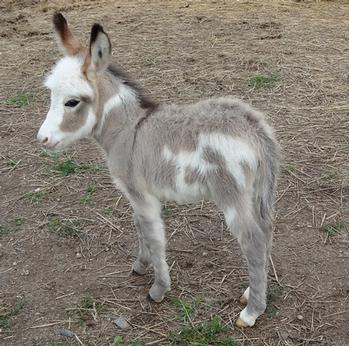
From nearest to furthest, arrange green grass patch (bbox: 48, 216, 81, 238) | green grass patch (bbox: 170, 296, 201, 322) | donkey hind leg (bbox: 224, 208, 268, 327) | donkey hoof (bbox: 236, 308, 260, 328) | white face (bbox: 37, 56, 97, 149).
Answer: donkey hind leg (bbox: 224, 208, 268, 327), white face (bbox: 37, 56, 97, 149), donkey hoof (bbox: 236, 308, 260, 328), green grass patch (bbox: 170, 296, 201, 322), green grass patch (bbox: 48, 216, 81, 238)

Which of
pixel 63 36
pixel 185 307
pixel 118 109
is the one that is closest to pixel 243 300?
pixel 185 307

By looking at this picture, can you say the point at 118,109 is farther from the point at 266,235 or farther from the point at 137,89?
the point at 266,235

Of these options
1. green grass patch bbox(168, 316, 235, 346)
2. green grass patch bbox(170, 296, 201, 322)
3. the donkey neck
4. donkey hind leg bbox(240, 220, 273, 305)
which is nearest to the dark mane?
the donkey neck

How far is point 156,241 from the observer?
3090 mm

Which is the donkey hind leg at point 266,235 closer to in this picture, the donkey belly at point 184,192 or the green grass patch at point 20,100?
the donkey belly at point 184,192

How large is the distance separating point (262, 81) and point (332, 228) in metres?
2.47

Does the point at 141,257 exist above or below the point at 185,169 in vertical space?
below

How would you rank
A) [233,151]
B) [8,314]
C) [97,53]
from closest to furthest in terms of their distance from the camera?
[233,151]
[97,53]
[8,314]

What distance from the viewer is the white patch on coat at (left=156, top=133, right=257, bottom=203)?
271 centimetres

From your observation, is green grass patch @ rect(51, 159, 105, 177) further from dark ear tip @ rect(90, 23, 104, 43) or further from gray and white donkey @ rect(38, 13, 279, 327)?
dark ear tip @ rect(90, 23, 104, 43)

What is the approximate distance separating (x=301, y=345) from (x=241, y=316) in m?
0.36

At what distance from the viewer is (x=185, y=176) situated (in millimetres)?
2812

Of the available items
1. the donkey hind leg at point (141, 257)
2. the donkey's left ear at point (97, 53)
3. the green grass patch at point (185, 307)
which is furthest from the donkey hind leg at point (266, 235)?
the donkey's left ear at point (97, 53)

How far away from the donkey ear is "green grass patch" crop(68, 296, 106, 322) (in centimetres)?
148
